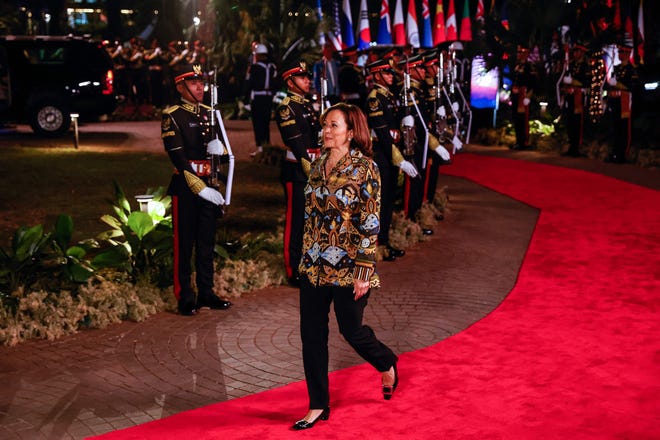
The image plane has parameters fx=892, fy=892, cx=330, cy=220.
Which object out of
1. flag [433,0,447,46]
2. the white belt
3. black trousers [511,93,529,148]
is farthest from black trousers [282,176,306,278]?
flag [433,0,447,46]

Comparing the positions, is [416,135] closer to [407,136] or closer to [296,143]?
[407,136]

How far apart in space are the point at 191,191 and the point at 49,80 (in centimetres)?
1655

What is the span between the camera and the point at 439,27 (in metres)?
29.9

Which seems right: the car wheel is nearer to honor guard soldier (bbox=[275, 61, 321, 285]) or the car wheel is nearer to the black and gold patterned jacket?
honor guard soldier (bbox=[275, 61, 321, 285])

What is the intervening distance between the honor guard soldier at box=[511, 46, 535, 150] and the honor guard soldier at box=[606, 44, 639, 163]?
2524mm

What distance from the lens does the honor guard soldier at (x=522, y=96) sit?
19906mm

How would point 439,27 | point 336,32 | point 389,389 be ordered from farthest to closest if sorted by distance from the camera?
1. point 439,27
2. point 336,32
3. point 389,389

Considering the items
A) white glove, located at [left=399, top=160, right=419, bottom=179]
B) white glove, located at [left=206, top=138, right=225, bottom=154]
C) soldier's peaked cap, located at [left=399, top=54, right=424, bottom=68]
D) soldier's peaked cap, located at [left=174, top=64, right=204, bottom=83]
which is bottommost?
white glove, located at [left=399, top=160, right=419, bottom=179]

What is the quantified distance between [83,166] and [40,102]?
6224 mm

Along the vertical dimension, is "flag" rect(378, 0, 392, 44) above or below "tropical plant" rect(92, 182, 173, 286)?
above

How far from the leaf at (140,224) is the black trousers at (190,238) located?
0.69 m

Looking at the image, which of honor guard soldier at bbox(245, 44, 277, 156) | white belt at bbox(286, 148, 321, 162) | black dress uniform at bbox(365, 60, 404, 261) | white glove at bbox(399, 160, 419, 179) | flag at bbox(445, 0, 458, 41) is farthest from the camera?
flag at bbox(445, 0, 458, 41)

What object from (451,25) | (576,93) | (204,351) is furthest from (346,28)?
(204,351)

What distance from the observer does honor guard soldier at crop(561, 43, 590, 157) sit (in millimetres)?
18719
